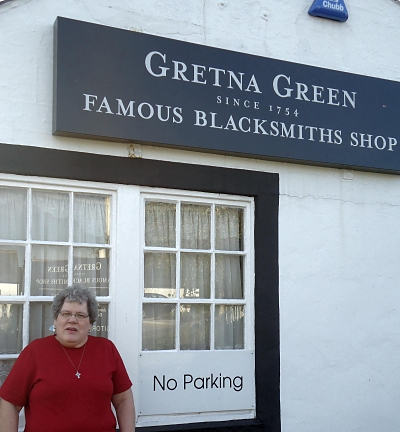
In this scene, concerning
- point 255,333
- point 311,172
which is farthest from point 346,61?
point 255,333

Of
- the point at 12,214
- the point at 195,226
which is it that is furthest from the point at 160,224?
the point at 12,214

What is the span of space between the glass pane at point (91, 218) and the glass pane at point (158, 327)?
65 centimetres

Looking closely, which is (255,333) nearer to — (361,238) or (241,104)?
(361,238)

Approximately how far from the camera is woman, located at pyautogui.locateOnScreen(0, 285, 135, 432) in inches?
163

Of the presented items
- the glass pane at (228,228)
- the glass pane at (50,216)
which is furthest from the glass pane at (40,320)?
the glass pane at (228,228)

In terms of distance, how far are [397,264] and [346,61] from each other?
189 centimetres

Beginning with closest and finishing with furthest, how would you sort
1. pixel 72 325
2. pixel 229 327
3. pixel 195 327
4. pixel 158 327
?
pixel 72 325 < pixel 158 327 < pixel 195 327 < pixel 229 327

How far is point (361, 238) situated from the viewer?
6.14 m

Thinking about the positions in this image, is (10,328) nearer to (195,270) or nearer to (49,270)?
(49,270)

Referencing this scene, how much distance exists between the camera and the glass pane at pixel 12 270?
16.0 feet

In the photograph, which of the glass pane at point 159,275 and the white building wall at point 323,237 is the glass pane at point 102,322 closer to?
the glass pane at point 159,275

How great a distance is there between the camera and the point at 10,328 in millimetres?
4867

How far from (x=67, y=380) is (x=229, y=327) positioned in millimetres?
1802

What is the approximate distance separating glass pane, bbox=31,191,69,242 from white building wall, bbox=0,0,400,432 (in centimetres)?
49
